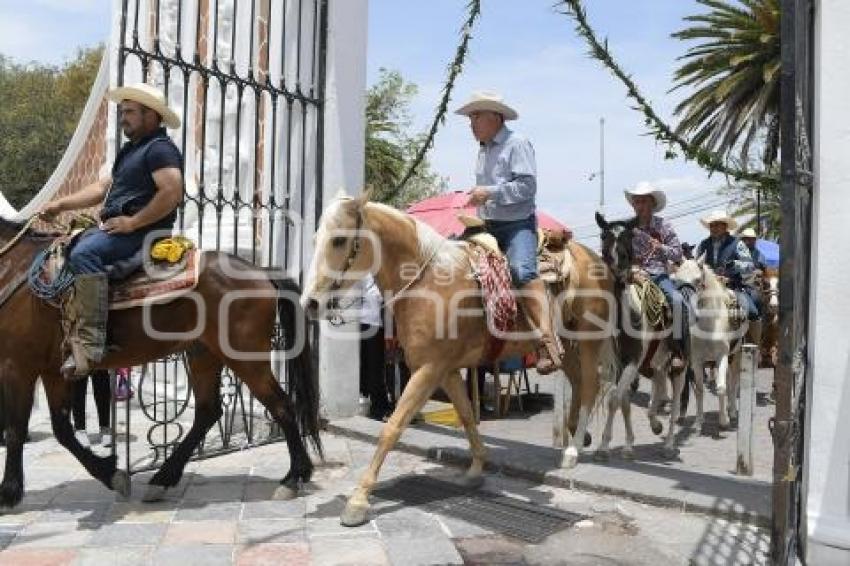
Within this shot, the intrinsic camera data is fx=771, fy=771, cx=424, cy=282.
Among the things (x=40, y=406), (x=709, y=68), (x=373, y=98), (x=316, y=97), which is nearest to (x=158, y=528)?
(x=316, y=97)

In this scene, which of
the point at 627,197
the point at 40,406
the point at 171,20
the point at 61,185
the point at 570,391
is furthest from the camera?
the point at 61,185

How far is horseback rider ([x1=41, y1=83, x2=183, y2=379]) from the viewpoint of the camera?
476 centimetres

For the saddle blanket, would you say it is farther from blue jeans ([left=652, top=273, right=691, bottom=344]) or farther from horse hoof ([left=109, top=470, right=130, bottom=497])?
blue jeans ([left=652, top=273, right=691, bottom=344])

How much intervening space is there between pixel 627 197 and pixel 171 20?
6.02m

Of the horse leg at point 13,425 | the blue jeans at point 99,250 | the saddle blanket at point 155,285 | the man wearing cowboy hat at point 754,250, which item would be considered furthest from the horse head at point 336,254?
the man wearing cowboy hat at point 754,250

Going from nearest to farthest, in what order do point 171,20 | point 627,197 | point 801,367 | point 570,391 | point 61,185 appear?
1. point 801,367
2. point 570,391
3. point 627,197
4. point 171,20
5. point 61,185

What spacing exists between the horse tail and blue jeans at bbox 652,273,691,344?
3896 mm

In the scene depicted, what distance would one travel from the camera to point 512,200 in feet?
18.2

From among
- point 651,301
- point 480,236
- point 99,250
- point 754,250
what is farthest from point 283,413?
point 754,250

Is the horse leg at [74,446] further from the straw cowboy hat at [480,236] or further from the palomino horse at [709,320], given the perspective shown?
the palomino horse at [709,320]

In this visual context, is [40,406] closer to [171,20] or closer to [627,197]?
[171,20]

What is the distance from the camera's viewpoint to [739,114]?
1805cm

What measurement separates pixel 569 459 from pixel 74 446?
3599 millimetres

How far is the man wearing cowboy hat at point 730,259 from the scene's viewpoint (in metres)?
9.01
